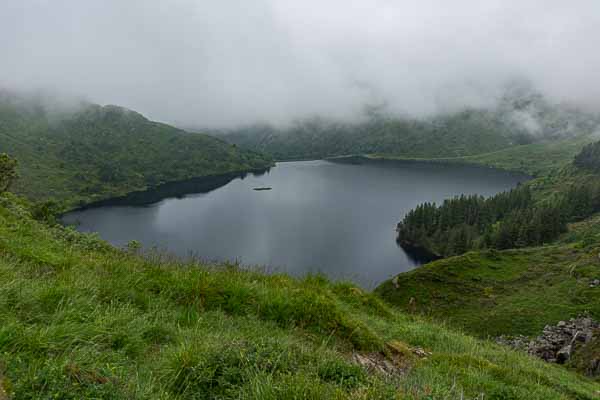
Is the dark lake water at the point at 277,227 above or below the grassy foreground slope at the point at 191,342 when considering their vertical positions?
below

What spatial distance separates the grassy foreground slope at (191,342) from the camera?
136 inches

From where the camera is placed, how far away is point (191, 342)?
4652 millimetres

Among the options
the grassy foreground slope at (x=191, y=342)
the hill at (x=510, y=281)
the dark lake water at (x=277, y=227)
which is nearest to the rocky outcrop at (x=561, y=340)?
the hill at (x=510, y=281)

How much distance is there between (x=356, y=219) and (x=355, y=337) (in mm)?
136361

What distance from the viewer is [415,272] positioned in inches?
2788

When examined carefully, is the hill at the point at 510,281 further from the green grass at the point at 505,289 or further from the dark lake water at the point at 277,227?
the dark lake water at the point at 277,227

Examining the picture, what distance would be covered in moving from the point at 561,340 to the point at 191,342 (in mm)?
49746

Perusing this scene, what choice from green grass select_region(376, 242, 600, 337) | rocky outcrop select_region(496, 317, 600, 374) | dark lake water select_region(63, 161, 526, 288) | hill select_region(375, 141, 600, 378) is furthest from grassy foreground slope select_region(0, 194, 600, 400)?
dark lake water select_region(63, 161, 526, 288)

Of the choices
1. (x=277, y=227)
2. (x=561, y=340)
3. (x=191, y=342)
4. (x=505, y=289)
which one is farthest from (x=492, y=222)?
(x=191, y=342)

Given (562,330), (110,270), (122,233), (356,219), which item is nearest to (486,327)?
(562,330)

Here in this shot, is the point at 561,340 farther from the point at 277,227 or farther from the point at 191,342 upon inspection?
the point at 277,227

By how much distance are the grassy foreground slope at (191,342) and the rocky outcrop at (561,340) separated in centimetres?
2902

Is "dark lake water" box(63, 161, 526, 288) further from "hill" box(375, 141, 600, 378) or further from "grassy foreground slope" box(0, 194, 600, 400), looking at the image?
"grassy foreground slope" box(0, 194, 600, 400)

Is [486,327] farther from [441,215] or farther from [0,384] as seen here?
[441,215]
